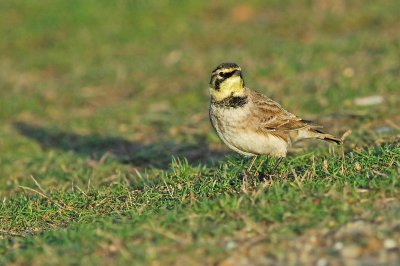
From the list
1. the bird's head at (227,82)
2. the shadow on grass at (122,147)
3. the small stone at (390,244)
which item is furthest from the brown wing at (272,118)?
the small stone at (390,244)

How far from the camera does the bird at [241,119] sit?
7.86 meters

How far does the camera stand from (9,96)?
15.0m

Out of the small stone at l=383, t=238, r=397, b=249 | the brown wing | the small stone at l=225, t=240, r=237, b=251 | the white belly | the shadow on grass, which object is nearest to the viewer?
Result: the small stone at l=383, t=238, r=397, b=249

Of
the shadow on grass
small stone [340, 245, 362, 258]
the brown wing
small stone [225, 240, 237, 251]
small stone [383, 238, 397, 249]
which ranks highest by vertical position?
the brown wing

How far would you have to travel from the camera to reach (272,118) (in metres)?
8.20

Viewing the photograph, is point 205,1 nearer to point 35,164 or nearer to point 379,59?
point 379,59

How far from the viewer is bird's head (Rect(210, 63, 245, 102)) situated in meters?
7.92

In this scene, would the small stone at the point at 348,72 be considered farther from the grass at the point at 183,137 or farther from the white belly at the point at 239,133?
the white belly at the point at 239,133

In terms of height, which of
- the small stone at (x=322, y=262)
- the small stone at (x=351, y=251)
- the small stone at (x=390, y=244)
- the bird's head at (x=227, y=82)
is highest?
the bird's head at (x=227, y=82)

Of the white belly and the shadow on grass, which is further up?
the white belly

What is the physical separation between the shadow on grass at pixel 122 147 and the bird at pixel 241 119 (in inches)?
71.8

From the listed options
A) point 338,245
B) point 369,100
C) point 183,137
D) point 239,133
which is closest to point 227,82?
point 239,133

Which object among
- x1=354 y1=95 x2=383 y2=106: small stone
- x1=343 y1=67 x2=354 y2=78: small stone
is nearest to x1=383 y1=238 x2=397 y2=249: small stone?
x1=354 y1=95 x2=383 y2=106: small stone

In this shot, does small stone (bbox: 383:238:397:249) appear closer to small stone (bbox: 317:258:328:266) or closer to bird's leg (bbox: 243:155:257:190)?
small stone (bbox: 317:258:328:266)
